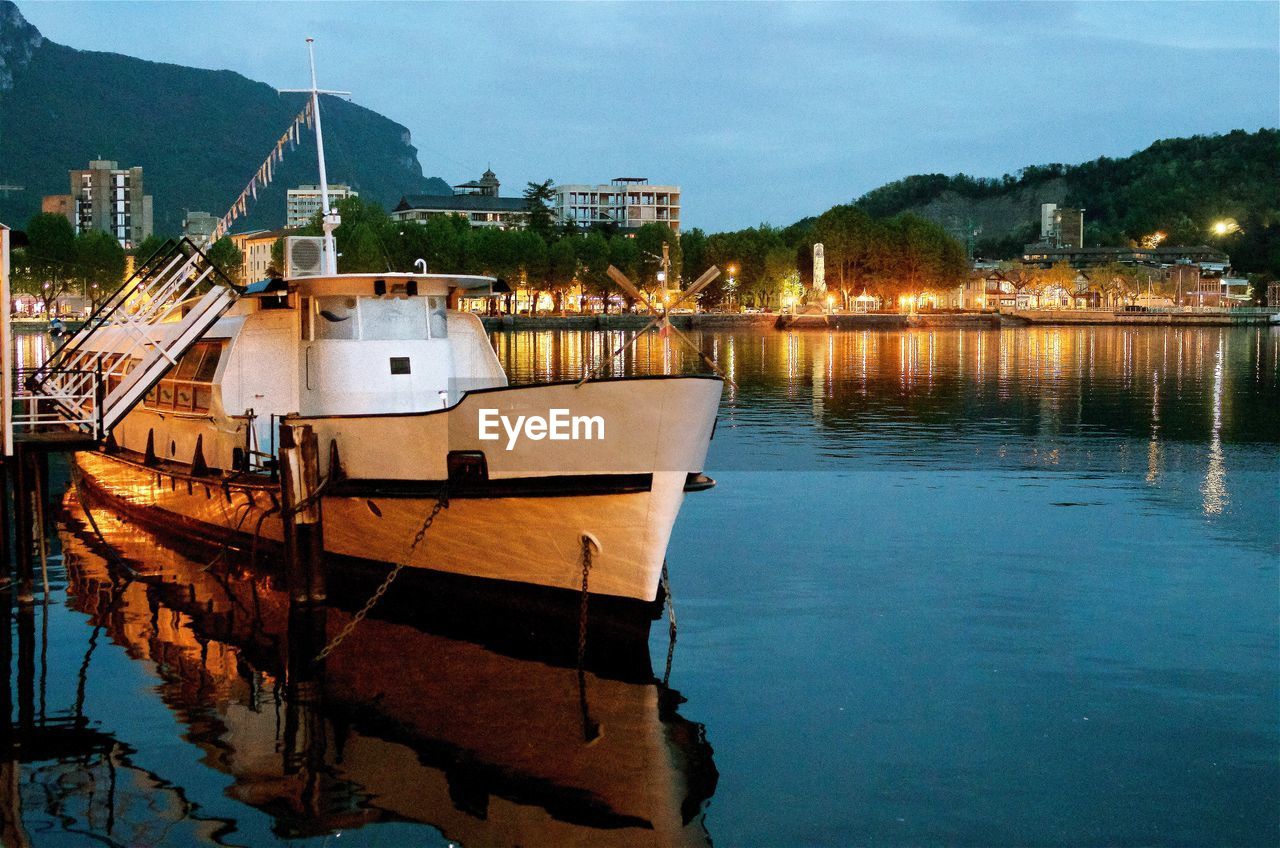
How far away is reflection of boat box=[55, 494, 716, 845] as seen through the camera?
10.6 meters

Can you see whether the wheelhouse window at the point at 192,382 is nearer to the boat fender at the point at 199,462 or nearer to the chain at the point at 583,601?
the boat fender at the point at 199,462

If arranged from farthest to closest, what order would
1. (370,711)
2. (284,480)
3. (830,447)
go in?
(830,447) → (284,480) → (370,711)

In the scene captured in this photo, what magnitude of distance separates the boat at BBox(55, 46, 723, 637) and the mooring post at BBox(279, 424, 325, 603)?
143 millimetres

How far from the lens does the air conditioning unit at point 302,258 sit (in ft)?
63.6

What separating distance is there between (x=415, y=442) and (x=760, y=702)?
5.48 m

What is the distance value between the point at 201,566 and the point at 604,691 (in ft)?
30.0

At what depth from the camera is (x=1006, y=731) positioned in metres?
12.3

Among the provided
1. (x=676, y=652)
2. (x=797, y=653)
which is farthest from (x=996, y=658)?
(x=676, y=652)

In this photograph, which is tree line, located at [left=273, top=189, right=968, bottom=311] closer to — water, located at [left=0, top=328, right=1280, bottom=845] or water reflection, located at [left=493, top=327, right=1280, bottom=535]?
water reflection, located at [left=493, top=327, right=1280, bottom=535]

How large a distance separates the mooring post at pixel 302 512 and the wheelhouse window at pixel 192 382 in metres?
3.45

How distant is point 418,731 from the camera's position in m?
12.4

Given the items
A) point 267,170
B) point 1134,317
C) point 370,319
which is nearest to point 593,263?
point 1134,317

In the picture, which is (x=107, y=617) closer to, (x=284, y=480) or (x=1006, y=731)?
(x=284, y=480)

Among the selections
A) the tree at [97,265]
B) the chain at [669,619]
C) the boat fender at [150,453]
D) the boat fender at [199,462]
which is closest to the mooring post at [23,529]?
the boat fender at [199,462]
